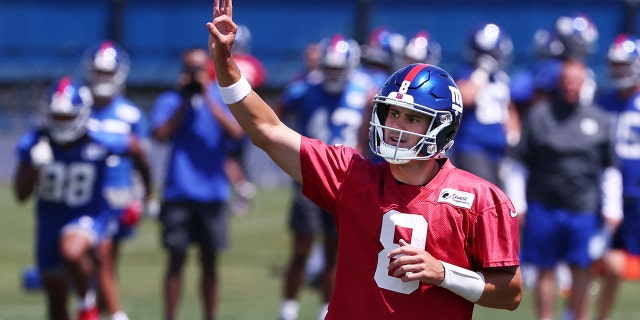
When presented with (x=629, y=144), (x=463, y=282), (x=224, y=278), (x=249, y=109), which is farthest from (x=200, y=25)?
(x=463, y=282)

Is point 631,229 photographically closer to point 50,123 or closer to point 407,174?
point 50,123

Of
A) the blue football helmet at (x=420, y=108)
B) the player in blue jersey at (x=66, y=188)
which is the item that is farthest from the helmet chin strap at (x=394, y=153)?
the player in blue jersey at (x=66, y=188)

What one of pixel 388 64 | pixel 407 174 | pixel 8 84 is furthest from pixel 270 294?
pixel 8 84

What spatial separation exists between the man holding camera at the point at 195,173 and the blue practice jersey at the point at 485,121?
5.45 ft

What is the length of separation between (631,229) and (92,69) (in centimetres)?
428

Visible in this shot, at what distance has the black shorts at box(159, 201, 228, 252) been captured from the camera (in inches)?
352

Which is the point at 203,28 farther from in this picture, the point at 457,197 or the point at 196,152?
the point at 457,197

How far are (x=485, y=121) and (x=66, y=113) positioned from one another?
2.97 meters

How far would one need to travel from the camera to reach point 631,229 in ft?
29.7

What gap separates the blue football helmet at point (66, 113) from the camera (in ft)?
26.7

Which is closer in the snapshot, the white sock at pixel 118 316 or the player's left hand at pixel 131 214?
the white sock at pixel 118 316

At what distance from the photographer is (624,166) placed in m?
9.10

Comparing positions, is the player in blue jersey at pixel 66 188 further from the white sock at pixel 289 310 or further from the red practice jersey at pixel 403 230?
the red practice jersey at pixel 403 230

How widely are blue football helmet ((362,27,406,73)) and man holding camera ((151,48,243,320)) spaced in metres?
1.59
